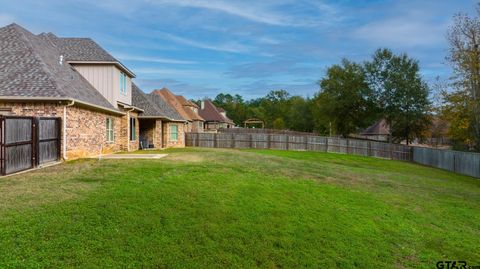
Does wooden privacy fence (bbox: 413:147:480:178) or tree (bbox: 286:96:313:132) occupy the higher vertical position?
tree (bbox: 286:96:313:132)


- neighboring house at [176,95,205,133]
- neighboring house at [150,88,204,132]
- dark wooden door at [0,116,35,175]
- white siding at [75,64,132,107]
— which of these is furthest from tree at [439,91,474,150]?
neighboring house at [176,95,205,133]

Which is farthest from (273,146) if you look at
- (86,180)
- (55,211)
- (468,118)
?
(55,211)

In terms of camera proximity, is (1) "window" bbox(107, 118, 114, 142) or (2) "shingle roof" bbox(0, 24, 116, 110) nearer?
(2) "shingle roof" bbox(0, 24, 116, 110)

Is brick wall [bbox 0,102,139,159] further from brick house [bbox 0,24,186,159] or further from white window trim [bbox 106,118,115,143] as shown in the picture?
→ white window trim [bbox 106,118,115,143]

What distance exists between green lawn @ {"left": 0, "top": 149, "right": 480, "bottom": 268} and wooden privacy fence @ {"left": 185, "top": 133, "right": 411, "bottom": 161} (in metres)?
22.4

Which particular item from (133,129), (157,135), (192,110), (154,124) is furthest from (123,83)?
(192,110)

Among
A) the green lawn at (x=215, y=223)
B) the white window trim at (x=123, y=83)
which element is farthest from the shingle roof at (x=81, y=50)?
the green lawn at (x=215, y=223)

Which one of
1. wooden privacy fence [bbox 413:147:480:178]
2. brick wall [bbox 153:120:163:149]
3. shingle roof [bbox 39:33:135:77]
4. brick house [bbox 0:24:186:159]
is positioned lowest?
wooden privacy fence [bbox 413:147:480:178]

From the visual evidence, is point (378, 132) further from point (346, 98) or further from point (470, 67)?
point (470, 67)

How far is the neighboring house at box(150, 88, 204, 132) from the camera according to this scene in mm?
42031

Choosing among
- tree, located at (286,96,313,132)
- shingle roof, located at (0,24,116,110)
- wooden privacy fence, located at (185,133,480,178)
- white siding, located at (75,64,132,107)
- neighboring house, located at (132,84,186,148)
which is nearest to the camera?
shingle roof, located at (0,24,116,110)

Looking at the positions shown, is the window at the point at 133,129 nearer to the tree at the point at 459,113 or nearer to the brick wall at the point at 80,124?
the brick wall at the point at 80,124

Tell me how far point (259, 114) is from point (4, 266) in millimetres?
91427

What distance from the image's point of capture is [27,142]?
11.1 meters
